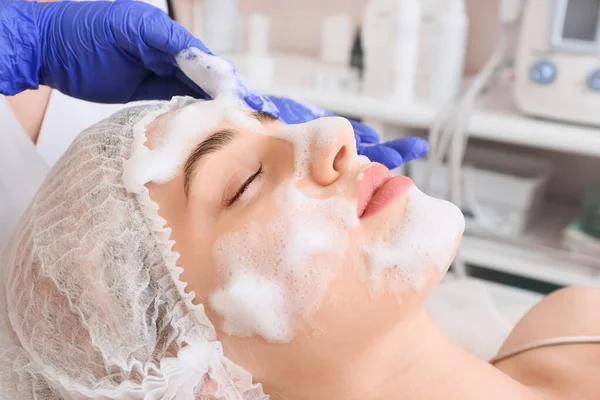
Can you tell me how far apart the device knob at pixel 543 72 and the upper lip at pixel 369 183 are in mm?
842

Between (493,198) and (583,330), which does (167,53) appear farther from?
(493,198)

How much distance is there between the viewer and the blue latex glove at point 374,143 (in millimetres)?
1012

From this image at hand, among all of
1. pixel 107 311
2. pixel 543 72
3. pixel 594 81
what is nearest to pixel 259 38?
pixel 543 72

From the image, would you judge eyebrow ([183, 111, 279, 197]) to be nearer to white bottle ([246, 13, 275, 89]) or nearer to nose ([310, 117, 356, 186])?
nose ([310, 117, 356, 186])

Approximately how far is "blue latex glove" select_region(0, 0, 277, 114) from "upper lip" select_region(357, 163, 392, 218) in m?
0.23

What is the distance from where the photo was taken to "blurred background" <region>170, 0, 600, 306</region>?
1.40 metres

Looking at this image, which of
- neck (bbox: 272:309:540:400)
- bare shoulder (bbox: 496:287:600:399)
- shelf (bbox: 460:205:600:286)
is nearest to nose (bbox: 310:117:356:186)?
neck (bbox: 272:309:540:400)

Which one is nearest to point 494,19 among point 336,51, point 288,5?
point 336,51

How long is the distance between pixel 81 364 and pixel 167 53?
0.50 metres

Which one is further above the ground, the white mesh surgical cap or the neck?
the white mesh surgical cap

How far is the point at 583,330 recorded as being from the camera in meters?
0.93

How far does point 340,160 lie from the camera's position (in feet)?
2.41

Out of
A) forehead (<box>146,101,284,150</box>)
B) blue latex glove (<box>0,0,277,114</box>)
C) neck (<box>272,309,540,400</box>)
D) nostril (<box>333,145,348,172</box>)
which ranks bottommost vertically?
neck (<box>272,309,540,400</box>)

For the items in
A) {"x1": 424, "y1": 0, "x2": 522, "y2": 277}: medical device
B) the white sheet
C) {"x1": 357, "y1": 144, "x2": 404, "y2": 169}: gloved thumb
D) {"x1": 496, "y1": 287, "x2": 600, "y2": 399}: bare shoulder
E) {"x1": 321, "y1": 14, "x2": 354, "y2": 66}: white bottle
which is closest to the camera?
{"x1": 496, "y1": 287, "x2": 600, "y2": 399}: bare shoulder
